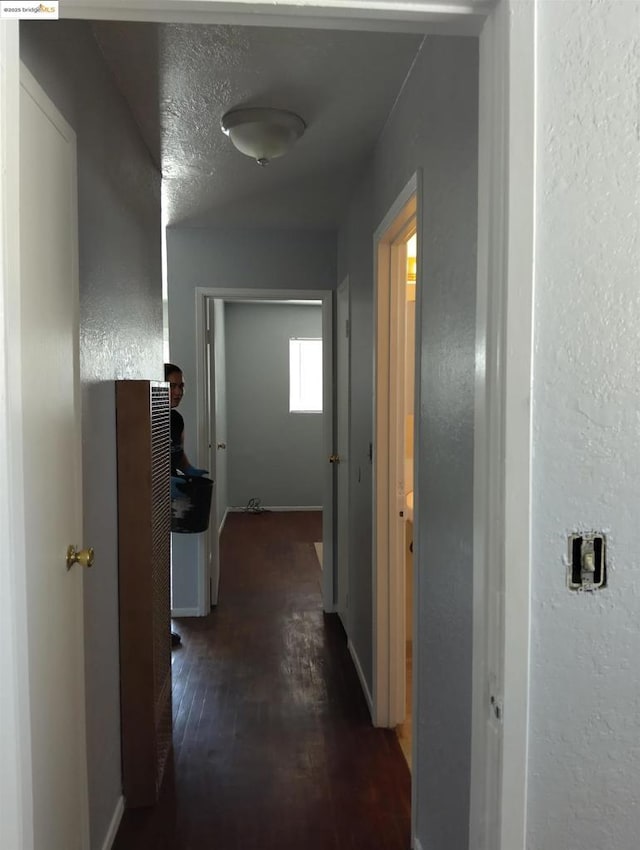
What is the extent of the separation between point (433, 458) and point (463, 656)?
1.72 ft

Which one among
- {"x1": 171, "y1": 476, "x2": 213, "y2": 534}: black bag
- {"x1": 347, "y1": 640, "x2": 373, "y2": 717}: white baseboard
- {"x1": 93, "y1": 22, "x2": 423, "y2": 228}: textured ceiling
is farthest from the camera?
{"x1": 171, "y1": 476, "x2": 213, "y2": 534}: black bag

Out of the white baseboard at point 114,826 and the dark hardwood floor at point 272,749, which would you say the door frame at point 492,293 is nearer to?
the white baseboard at point 114,826

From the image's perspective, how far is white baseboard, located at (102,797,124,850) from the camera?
1.95 meters

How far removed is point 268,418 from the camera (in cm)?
739

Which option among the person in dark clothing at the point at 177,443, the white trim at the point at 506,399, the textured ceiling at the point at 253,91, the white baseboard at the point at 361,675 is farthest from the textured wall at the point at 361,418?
the white trim at the point at 506,399

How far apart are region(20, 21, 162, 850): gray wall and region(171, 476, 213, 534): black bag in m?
1.10

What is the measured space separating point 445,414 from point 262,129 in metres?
1.39

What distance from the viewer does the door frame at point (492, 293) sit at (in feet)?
3.09

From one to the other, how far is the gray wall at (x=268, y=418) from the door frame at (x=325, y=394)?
313cm

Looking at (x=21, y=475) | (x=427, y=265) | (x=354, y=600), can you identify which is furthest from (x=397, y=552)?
(x=21, y=475)

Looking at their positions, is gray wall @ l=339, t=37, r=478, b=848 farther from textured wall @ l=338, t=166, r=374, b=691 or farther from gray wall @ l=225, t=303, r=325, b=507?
gray wall @ l=225, t=303, r=325, b=507

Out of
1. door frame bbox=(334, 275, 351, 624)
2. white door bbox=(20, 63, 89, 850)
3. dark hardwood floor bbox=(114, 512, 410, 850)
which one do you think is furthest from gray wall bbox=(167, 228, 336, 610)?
white door bbox=(20, 63, 89, 850)

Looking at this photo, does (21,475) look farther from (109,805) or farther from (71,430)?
(109,805)

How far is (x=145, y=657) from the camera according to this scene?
2.16m
